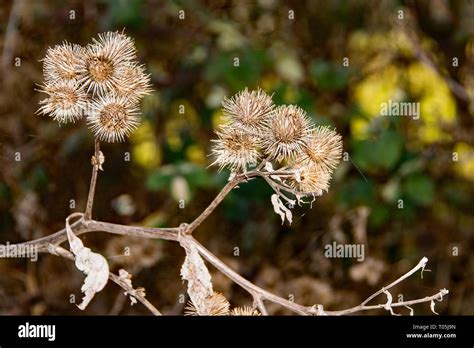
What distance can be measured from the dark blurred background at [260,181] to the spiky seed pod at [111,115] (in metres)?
1.93

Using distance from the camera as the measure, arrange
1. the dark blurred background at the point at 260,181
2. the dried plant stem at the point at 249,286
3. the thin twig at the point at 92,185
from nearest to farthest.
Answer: the dried plant stem at the point at 249,286 → the thin twig at the point at 92,185 → the dark blurred background at the point at 260,181

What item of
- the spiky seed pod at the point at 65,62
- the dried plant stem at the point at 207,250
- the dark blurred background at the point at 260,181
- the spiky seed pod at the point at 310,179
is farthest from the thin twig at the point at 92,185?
the dark blurred background at the point at 260,181

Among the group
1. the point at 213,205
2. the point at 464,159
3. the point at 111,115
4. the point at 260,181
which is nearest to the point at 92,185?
the point at 111,115

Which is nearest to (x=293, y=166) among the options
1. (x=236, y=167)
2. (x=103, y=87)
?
(x=236, y=167)

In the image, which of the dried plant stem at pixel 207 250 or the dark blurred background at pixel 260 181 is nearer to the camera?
the dried plant stem at pixel 207 250

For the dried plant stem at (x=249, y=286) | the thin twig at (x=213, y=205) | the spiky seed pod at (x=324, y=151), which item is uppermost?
the spiky seed pod at (x=324, y=151)

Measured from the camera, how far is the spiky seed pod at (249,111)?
1.64 m

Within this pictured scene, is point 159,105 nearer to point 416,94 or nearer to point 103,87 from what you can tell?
point 416,94

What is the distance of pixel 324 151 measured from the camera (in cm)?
164

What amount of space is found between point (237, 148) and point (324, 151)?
16 centimetres

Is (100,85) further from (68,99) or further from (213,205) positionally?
(213,205)

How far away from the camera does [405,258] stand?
4.02m

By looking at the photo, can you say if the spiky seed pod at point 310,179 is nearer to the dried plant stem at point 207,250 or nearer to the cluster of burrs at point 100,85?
the dried plant stem at point 207,250

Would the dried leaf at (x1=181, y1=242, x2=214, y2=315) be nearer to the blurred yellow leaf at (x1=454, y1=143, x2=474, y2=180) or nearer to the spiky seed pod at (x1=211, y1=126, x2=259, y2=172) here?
the spiky seed pod at (x1=211, y1=126, x2=259, y2=172)
